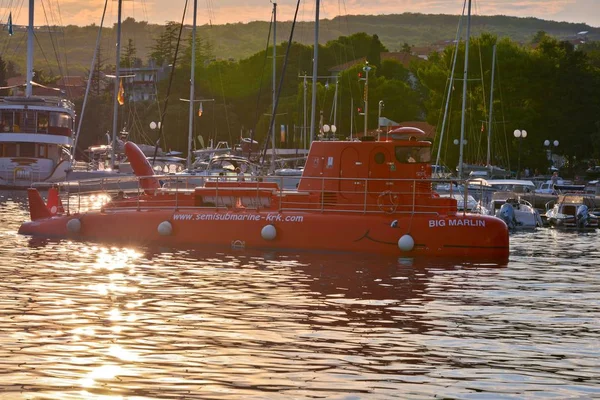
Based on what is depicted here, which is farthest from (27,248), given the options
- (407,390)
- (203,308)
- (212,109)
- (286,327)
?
(212,109)

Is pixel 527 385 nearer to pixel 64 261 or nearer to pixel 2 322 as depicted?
pixel 2 322

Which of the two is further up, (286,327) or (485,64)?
(485,64)

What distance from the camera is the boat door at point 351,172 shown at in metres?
33.1

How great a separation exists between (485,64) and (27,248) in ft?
230

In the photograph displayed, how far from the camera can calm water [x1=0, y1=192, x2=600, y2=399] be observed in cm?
1462

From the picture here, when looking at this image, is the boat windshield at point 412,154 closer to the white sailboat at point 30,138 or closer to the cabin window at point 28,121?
the white sailboat at point 30,138

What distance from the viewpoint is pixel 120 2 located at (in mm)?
74188

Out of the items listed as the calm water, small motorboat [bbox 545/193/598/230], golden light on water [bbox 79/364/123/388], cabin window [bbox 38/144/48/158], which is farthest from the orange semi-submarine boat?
cabin window [bbox 38/144/48/158]

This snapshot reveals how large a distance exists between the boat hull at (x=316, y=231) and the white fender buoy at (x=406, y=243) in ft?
0.11

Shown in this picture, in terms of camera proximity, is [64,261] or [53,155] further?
[53,155]

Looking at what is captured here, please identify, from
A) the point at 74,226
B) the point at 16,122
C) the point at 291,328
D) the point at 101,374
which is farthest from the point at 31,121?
the point at 101,374

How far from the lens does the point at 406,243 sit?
31297mm

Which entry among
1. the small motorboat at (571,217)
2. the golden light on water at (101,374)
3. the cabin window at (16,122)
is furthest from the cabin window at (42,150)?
the golden light on water at (101,374)

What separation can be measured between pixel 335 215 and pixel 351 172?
5.17 ft
